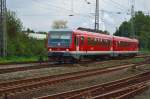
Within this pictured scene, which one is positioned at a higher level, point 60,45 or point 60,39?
point 60,39

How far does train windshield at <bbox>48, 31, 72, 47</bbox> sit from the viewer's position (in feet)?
109

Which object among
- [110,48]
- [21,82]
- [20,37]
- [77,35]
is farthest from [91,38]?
[21,82]

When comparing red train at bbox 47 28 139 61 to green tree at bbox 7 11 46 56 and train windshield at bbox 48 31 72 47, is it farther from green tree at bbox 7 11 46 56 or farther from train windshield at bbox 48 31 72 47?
green tree at bbox 7 11 46 56

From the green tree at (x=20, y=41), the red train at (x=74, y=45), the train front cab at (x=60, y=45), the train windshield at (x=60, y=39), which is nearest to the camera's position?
the train front cab at (x=60, y=45)

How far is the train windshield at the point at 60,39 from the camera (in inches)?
1309

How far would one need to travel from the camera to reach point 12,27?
50.1 m

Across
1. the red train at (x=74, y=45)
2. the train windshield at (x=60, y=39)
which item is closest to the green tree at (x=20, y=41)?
the red train at (x=74, y=45)

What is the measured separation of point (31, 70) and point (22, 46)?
20.1 metres

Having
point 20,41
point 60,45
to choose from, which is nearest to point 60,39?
point 60,45

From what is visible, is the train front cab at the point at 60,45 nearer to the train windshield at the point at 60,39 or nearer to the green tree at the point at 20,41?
the train windshield at the point at 60,39

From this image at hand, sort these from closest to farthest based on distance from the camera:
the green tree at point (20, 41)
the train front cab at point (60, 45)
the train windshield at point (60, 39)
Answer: the train front cab at point (60, 45) → the train windshield at point (60, 39) → the green tree at point (20, 41)

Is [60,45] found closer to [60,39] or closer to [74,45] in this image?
[60,39]

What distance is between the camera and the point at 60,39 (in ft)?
110

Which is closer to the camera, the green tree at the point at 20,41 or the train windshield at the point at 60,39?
the train windshield at the point at 60,39
